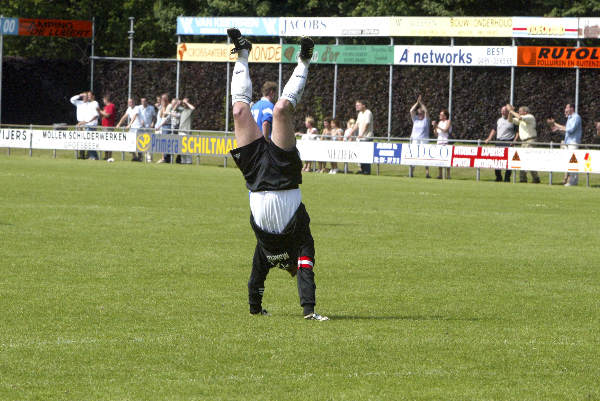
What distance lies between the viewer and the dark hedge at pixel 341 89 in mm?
42781

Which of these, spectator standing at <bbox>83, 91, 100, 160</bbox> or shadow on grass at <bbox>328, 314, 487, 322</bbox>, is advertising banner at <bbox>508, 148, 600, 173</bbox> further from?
shadow on grass at <bbox>328, 314, 487, 322</bbox>

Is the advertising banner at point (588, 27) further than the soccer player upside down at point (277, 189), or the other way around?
the advertising banner at point (588, 27)

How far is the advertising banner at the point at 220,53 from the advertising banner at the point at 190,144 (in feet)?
28.8

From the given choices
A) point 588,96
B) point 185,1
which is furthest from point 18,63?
point 588,96

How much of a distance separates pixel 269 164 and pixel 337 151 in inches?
1021

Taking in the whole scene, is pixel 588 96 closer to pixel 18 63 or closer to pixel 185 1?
pixel 18 63

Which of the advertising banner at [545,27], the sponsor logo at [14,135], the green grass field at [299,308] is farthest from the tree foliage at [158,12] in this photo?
the green grass field at [299,308]

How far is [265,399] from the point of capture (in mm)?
6785

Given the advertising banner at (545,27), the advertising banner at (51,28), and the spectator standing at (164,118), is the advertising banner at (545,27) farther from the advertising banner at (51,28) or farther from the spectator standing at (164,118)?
the advertising banner at (51,28)

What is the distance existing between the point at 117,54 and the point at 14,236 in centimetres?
5253

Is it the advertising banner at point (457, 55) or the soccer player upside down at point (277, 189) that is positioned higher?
the advertising banner at point (457, 55)

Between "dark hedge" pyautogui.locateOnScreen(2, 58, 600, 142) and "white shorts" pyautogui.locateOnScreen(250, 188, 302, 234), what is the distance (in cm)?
3344

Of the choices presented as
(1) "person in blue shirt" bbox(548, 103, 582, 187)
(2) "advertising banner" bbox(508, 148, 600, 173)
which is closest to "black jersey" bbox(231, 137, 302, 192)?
(2) "advertising banner" bbox(508, 148, 600, 173)

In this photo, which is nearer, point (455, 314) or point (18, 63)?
point (455, 314)
